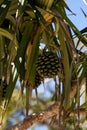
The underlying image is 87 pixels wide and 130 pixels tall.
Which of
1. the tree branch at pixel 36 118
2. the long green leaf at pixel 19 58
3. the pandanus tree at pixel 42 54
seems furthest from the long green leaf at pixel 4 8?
the tree branch at pixel 36 118

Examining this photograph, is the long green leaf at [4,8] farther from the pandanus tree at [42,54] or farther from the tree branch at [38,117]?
the tree branch at [38,117]

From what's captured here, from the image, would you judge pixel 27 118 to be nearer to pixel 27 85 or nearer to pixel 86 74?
pixel 27 85

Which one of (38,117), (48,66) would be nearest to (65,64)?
(48,66)

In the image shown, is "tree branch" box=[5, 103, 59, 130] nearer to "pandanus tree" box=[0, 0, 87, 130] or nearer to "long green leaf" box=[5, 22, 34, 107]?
"pandanus tree" box=[0, 0, 87, 130]

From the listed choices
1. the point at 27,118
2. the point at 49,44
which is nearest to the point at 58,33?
the point at 49,44

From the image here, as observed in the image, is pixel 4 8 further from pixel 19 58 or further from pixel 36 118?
pixel 36 118


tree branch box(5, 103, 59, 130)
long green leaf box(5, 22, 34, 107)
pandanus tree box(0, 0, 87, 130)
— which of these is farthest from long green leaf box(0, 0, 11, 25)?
tree branch box(5, 103, 59, 130)

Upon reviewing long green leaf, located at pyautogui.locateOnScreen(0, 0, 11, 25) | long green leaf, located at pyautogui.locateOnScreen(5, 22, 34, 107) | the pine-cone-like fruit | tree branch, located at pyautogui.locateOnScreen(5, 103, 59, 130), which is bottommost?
tree branch, located at pyautogui.locateOnScreen(5, 103, 59, 130)
